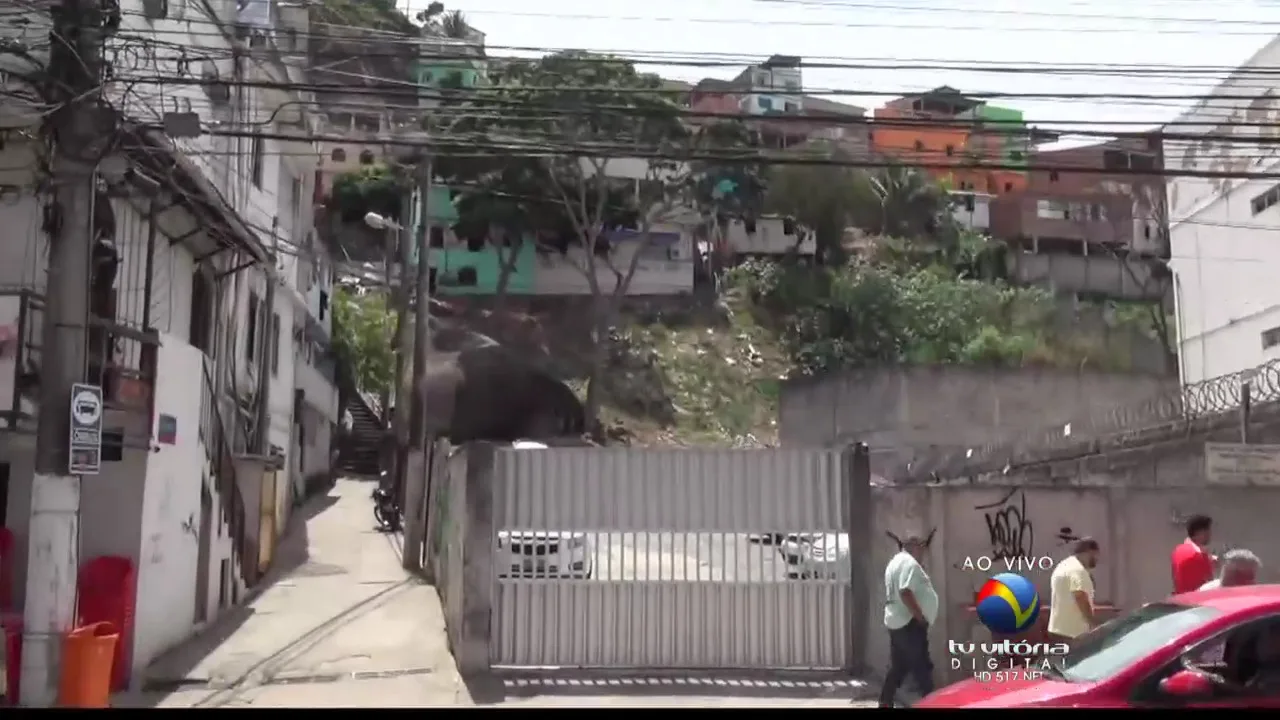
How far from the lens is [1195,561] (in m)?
8.09

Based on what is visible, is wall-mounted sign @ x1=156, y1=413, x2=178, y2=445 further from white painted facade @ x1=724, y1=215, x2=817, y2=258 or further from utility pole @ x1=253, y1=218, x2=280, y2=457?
white painted facade @ x1=724, y1=215, x2=817, y2=258

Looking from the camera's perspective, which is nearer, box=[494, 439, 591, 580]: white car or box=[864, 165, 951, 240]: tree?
box=[494, 439, 591, 580]: white car

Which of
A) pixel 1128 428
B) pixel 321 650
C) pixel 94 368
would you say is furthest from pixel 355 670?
pixel 1128 428

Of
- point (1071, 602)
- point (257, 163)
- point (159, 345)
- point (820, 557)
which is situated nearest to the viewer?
point (1071, 602)

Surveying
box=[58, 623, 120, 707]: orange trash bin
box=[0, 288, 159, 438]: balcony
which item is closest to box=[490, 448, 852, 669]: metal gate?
box=[58, 623, 120, 707]: orange trash bin

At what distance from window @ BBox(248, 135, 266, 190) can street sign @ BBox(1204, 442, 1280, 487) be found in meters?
15.1

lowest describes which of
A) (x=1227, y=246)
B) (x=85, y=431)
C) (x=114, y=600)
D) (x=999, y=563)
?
(x=114, y=600)

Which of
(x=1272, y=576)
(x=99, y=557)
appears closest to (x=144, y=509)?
(x=99, y=557)

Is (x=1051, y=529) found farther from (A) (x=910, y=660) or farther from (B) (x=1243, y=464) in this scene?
(A) (x=910, y=660)

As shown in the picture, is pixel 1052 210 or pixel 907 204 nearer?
pixel 907 204

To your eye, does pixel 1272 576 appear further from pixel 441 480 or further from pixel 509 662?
pixel 441 480

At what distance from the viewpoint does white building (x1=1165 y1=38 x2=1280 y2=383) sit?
21453 mm

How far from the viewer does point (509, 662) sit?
10156 mm

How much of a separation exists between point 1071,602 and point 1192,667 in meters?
2.63
